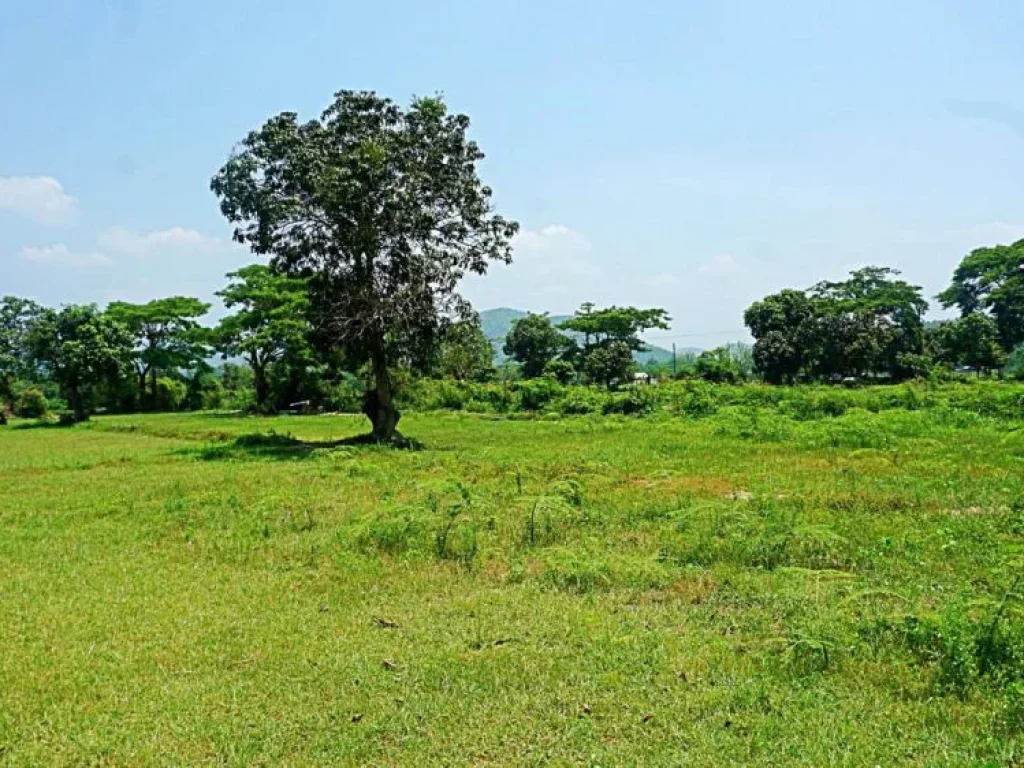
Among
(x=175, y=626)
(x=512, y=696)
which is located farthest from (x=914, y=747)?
(x=175, y=626)

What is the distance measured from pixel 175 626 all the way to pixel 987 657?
6.00 meters

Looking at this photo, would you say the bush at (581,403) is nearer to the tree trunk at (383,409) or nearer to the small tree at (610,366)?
the tree trunk at (383,409)

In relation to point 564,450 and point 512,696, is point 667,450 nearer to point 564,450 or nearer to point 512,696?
point 564,450

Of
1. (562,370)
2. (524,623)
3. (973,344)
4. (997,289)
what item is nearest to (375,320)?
(524,623)

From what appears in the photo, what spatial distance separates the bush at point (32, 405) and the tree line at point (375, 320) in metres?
0.18

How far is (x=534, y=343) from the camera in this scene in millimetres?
56000

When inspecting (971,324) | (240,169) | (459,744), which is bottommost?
(459,744)

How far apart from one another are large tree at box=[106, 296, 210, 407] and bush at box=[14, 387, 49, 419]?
17.4 ft

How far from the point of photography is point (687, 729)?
14.2ft

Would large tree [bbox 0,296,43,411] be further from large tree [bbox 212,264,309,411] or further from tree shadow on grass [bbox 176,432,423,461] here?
tree shadow on grass [bbox 176,432,423,461]

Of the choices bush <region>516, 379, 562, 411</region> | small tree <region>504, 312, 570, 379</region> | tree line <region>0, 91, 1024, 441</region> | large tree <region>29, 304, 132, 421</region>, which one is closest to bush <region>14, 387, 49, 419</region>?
tree line <region>0, 91, 1024, 441</region>

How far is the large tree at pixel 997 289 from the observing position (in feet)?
187

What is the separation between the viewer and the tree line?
2050cm

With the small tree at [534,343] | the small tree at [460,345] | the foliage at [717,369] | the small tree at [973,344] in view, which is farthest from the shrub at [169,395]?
the small tree at [973,344]
